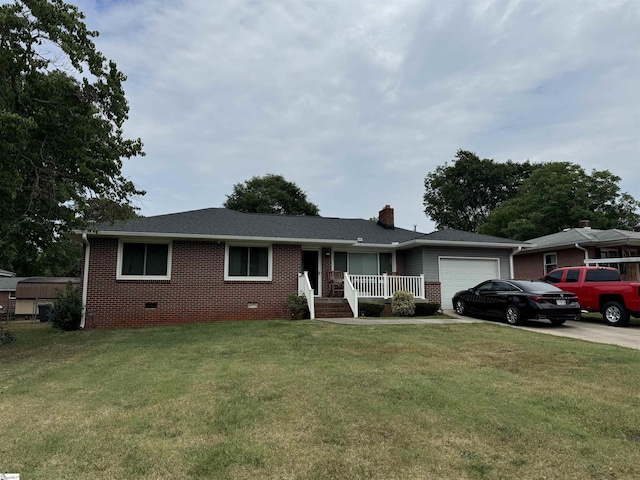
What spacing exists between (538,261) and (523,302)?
10.4 m

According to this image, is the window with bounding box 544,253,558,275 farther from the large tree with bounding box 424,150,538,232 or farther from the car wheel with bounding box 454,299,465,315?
the large tree with bounding box 424,150,538,232

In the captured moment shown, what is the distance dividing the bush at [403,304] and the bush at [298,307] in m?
3.23

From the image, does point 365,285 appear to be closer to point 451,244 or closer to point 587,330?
point 451,244

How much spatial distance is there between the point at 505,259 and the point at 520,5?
9878 millimetres

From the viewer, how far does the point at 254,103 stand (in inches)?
672

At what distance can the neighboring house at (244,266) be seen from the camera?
43.0ft

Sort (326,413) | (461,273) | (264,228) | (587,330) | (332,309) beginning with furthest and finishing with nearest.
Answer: (461,273) < (264,228) < (332,309) < (587,330) < (326,413)

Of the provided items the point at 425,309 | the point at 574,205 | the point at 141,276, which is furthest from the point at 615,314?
the point at 574,205

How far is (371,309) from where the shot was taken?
14219mm

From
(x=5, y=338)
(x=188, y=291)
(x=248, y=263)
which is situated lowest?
(x=5, y=338)

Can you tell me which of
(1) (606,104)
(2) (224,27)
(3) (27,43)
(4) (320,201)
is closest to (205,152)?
(2) (224,27)

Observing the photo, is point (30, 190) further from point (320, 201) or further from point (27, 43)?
point (320, 201)

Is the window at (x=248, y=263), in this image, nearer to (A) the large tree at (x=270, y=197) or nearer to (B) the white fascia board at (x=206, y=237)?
(B) the white fascia board at (x=206, y=237)

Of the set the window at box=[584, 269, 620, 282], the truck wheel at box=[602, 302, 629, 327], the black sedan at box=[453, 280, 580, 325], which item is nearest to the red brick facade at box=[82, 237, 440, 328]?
the black sedan at box=[453, 280, 580, 325]
